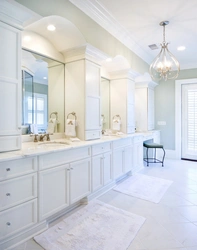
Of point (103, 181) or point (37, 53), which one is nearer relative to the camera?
point (37, 53)

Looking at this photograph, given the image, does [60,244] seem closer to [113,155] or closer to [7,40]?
[113,155]

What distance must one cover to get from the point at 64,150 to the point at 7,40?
52.3 inches

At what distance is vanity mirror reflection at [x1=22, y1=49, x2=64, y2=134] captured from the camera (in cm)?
259

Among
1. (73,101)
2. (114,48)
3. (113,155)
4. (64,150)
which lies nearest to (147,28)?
(114,48)

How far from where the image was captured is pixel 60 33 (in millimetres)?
2582

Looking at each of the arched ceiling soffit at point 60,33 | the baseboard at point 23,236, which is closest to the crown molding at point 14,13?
the arched ceiling soffit at point 60,33

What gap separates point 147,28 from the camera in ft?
10.9

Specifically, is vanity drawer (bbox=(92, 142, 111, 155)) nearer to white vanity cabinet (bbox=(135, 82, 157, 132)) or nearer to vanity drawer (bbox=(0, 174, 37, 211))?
vanity drawer (bbox=(0, 174, 37, 211))

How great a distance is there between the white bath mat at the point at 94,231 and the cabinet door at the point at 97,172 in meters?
0.39

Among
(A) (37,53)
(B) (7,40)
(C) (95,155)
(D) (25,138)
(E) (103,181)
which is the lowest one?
(E) (103,181)

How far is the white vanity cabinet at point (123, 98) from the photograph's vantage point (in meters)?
4.10

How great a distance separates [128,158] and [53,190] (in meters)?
2.08

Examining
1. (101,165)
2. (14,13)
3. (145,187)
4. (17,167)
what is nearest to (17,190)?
(17,167)

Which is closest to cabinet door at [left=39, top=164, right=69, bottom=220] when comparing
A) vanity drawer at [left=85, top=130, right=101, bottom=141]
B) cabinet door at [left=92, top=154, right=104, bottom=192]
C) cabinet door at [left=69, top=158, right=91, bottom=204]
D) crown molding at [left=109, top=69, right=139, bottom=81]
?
cabinet door at [left=69, top=158, right=91, bottom=204]
